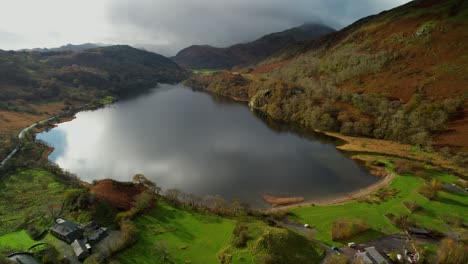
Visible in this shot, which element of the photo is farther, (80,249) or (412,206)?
(412,206)

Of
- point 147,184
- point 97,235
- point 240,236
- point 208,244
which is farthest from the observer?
point 147,184

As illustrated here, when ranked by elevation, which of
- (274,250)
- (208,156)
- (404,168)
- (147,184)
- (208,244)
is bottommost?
(208,156)

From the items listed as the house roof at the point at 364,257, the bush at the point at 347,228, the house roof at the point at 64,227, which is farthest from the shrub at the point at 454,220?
the house roof at the point at 64,227

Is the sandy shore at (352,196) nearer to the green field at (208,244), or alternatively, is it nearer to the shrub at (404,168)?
the shrub at (404,168)

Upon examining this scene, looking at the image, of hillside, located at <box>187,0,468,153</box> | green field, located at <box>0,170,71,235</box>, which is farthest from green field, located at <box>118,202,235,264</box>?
hillside, located at <box>187,0,468,153</box>

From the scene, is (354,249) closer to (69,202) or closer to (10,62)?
(69,202)

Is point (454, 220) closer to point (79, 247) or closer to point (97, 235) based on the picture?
point (97, 235)

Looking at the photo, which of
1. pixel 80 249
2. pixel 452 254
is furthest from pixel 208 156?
pixel 452 254

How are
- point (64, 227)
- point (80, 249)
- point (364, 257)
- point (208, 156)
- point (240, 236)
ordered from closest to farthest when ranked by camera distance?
point (80, 249) < point (364, 257) < point (64, 227) < point (240, 236) < point (208, 156)
